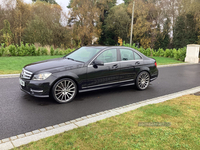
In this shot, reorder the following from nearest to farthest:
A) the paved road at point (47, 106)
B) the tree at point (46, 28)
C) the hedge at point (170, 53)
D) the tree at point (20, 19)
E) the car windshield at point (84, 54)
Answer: the paved road at point (47, 106), the car windshield at point (84, 54), the hedge at point (170, 53), the tree at point (46, 28), the tree at point (20, 19)

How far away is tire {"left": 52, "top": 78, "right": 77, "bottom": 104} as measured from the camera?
17.1 feet

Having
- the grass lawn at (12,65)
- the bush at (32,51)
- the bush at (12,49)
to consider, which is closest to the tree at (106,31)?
the bush at (32,51)

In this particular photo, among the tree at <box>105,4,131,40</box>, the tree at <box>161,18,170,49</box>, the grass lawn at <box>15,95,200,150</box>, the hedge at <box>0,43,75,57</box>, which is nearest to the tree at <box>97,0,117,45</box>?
the tree at <box>105,4,131,40</box>

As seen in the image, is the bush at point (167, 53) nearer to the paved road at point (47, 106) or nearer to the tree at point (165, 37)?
the paved road at point (47, 106)

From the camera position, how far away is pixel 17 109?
482cm

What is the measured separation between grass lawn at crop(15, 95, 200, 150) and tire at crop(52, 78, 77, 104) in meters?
1.75

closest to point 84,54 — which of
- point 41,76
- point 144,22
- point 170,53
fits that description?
point 41,76

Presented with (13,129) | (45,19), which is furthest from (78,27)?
(13,129)

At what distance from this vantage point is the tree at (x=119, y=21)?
154 ft

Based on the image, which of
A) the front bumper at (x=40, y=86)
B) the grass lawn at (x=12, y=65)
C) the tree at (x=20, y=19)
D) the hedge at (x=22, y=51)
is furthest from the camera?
the tree at (x=20, y=19)

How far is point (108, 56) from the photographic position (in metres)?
6.18

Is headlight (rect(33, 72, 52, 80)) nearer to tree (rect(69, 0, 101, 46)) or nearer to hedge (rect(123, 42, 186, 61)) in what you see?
hedge (rect(123, 42, 186, 61))

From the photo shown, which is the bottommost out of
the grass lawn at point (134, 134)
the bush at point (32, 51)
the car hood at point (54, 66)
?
the grass lawn at point (134, 134)

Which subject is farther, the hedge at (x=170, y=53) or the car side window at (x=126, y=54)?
the hedge at (x=170, y=53)
